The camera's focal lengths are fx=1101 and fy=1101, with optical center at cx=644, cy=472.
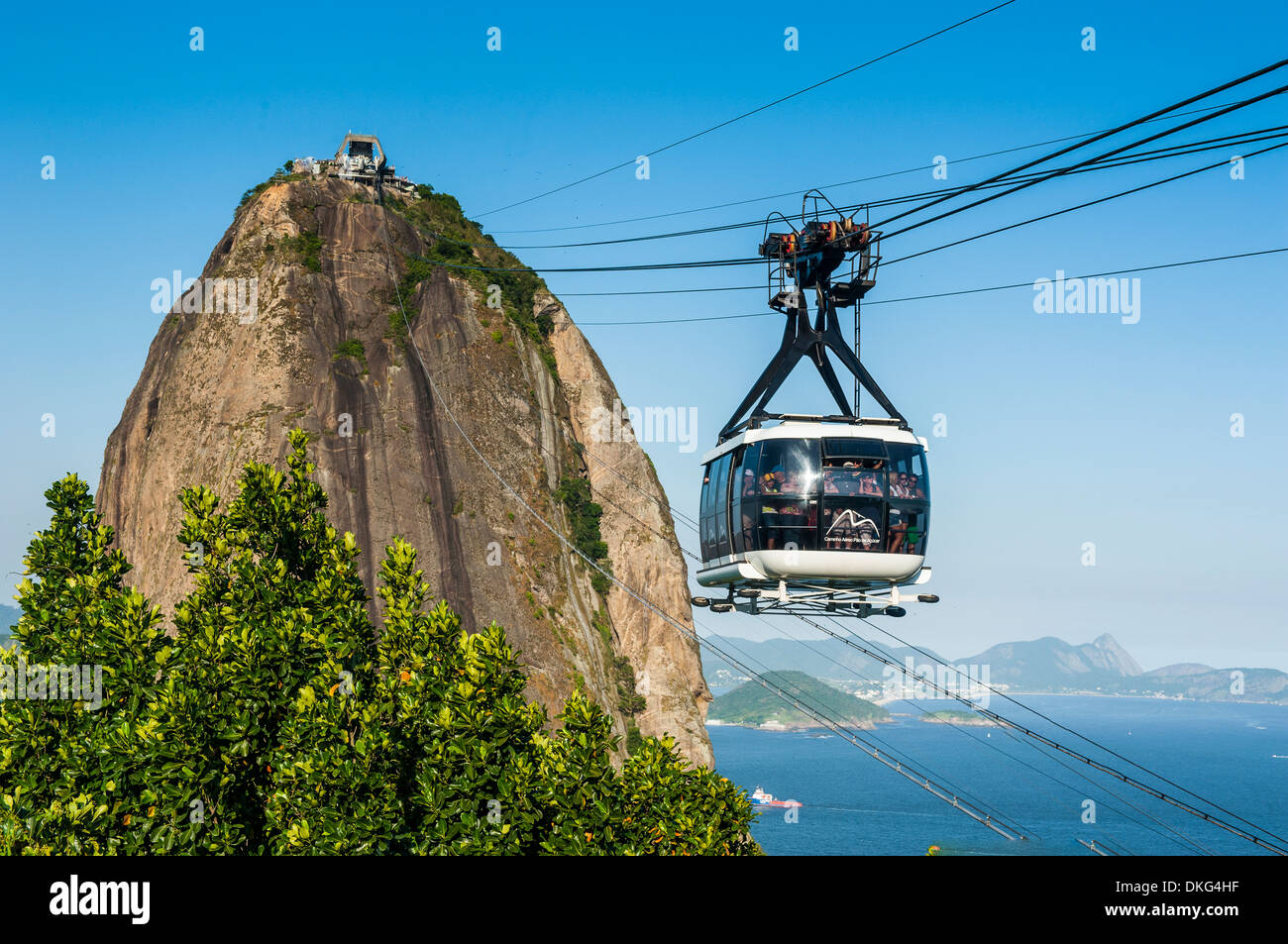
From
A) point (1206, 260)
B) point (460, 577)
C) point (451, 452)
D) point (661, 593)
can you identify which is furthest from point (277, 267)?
point (1206, 260)

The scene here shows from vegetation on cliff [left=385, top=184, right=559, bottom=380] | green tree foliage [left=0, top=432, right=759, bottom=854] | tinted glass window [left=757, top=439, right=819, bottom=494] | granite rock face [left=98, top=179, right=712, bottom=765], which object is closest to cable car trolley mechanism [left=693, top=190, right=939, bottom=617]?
tinted glass window [left=757, top=439, right=819, bottom=494]

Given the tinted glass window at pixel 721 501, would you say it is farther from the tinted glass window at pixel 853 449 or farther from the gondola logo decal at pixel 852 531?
the gondola logo decal at pixel 852 531

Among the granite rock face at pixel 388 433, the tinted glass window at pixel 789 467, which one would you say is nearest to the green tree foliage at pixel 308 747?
the tinted glass window at pixel 789 467

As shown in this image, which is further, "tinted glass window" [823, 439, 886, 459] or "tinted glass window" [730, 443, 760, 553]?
"tinted glass window" [730, 443, 760, 553]

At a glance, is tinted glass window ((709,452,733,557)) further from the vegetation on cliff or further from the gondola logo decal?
the vegetation on cliff

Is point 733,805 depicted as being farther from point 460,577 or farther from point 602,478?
point 602,478

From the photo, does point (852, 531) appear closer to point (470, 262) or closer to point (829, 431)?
point (829, 431)
